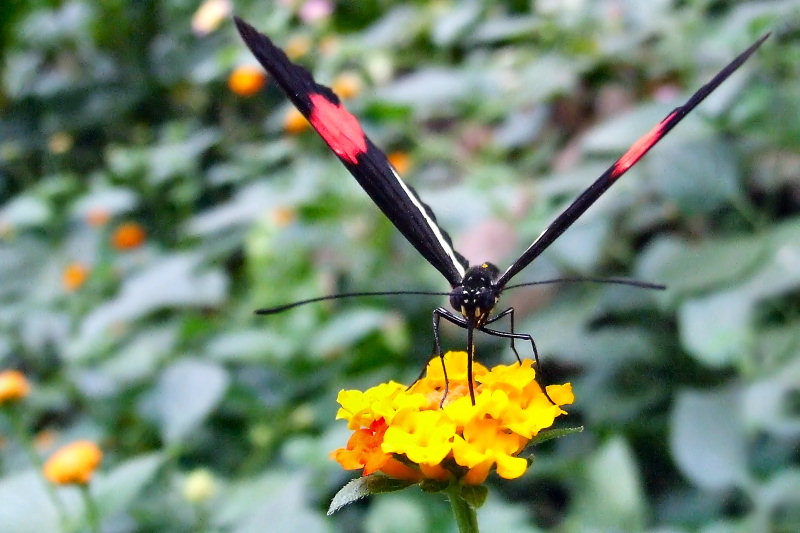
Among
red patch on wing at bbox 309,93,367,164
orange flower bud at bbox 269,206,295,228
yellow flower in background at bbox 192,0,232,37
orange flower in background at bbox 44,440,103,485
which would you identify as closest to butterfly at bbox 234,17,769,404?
red patch on wing at bbox 309,93,367,164

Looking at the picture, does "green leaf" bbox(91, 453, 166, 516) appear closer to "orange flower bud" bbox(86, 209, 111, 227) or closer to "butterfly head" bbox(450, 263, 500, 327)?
"butterfly head" bbox(450, 263, 500, 327)

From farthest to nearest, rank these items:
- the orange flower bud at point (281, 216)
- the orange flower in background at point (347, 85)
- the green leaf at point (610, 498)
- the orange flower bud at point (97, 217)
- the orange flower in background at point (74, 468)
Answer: the orange flower bud at point (97, 217) → the orange flower in background at point (347, 85) → the orange flower bud at point (281, 216) → the green leaf at point (610, 498) → the orange flower in background at point (74, 468)

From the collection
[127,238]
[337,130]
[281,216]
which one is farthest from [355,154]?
[127,238]

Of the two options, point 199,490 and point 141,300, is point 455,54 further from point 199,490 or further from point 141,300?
point 199,490

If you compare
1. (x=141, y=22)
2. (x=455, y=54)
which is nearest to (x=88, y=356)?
(x=455, y=54)

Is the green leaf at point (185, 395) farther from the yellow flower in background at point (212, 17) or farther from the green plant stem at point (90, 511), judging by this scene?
the yellow flower in background at point (212, 17)

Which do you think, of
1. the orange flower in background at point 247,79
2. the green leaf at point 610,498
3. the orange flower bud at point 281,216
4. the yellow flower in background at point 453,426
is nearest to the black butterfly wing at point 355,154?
the yellow flower in background at point 453,426
